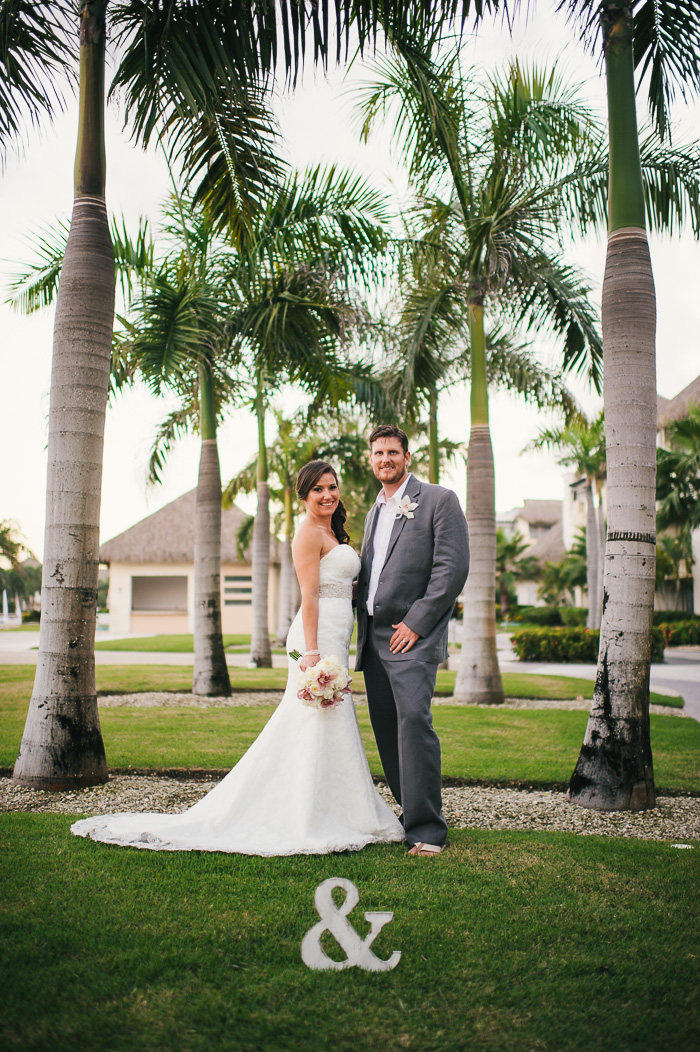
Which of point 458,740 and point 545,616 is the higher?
point 545,616

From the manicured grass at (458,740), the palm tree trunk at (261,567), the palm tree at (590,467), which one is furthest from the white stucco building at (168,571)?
the manicured grass at (458,740)

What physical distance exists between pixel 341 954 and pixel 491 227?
805 centimetres

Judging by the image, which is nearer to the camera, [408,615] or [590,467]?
[408,615]

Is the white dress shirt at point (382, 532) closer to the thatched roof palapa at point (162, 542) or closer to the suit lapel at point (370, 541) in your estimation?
the suit lapel at point (370, 541)

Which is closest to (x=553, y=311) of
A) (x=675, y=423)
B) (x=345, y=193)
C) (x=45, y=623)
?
(x=345, y=193)

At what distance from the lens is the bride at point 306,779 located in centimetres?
416

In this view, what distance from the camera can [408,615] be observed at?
14.1ft

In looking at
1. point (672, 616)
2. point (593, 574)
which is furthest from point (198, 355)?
Answer: point (672, 616)

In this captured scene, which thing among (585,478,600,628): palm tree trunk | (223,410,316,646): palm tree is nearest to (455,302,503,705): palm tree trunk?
(223,410,316,646): palm tree

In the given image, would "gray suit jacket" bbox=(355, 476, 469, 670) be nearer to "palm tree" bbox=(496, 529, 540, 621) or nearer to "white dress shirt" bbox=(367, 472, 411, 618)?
"white dress shirt" bbox=(367, 472, 411, 618)

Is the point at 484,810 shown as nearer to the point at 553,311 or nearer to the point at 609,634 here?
the point at 609,634

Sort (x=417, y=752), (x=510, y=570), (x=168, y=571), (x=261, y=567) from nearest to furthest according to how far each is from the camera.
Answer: (x=417, y=752)
(x=261, y=567)
(x=168, y=571)
(x=510, y=570)

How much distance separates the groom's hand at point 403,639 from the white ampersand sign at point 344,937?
1312 mm

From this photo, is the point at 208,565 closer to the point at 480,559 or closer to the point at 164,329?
the point at 164,329
